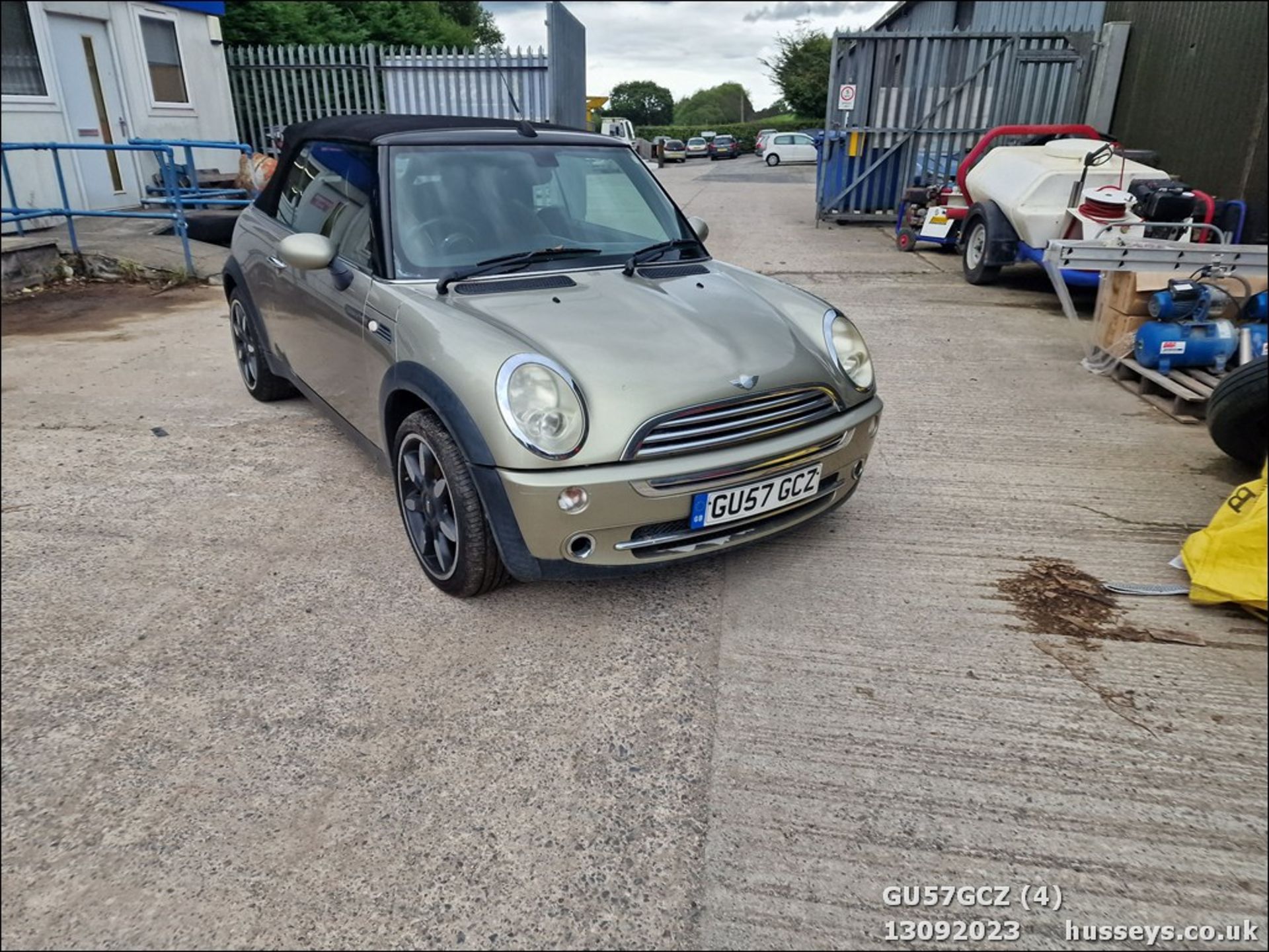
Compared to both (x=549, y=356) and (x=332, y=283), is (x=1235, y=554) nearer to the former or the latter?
(x=549, y=356)

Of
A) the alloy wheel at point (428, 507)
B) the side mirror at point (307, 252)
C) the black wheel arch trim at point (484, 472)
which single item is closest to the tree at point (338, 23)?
the side mirror at point (307, 252)

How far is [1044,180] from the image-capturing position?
764 centimetres

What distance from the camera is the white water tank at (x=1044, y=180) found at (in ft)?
24.7

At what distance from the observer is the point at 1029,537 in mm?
3449

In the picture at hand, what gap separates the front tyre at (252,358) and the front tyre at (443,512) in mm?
1860

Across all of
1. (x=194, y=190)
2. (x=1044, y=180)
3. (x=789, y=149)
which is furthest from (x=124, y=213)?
(x=789, y=149)

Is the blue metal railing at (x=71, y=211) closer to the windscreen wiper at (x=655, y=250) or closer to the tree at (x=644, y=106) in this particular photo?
the windscreen wiper at (x=655, y=250)

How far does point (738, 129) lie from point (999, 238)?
53.0 meters

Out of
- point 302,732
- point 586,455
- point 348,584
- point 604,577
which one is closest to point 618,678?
point 604,577

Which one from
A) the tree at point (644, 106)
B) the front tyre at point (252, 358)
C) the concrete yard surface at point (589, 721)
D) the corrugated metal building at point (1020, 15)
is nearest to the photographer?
the concrete yard surface at point (589, 721)

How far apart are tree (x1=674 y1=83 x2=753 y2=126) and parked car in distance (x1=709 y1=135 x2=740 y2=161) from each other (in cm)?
1713

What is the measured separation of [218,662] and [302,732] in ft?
1.54

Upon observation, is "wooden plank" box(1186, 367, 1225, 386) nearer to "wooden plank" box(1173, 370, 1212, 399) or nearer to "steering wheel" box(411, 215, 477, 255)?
"wooden plank" box(1173, 370, 1212, 399)

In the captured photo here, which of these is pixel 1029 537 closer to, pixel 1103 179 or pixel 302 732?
pixel 302 732
